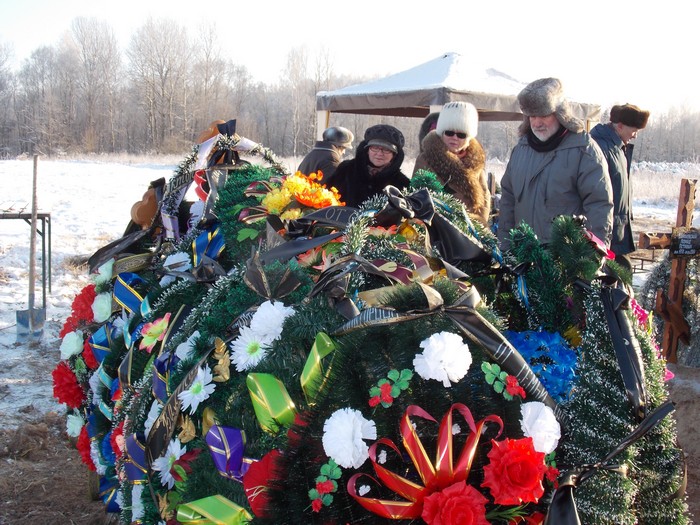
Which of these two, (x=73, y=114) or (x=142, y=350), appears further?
(x=73, y=114)

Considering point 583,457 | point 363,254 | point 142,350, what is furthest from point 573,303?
point 142,350

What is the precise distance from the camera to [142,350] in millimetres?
2361

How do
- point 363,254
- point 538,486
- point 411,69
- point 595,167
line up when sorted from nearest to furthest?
point 538,486 → point 363,254 → point 595,167 → point 411,69

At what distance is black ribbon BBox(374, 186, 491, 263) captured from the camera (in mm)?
1719

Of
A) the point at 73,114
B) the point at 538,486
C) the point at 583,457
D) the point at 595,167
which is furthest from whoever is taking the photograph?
the point at 73,114

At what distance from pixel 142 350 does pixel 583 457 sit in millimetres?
1630

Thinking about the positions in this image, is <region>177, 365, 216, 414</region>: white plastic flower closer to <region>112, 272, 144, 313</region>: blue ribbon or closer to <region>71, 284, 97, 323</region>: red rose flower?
<region>112, 272, 144, 313</region>: blue ribbon

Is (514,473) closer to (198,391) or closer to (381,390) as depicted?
(381,390)

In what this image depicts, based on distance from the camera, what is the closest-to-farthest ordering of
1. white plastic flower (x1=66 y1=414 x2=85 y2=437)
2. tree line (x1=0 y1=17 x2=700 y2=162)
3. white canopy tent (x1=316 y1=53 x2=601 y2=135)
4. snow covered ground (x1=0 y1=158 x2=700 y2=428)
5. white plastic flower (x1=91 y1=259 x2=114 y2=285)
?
1. white plastic flower (x1=91 y1=259 x2=114 y2=285)
2. white plastic flower (x1=66 y1=414 x2=85 y2=437)
3. snow covered ground (x1=0 y1=158 x2=700 y2=428)
4. white canopy tent (x1=316 y1=53 x2=601 y2=135)
5. tree line (x1=0 y1=17 x2=700 y2=162)

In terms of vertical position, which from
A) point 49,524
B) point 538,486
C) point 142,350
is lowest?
point 49,524

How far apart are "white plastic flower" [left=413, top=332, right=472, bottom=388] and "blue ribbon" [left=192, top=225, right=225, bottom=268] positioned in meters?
1.40

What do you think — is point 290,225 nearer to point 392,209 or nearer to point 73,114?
point 392,209

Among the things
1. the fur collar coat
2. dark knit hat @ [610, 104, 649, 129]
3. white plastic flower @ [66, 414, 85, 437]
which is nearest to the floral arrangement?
white plastic flower @ [66, 414, 85, 437]

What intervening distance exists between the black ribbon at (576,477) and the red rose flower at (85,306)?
235 centimetres
